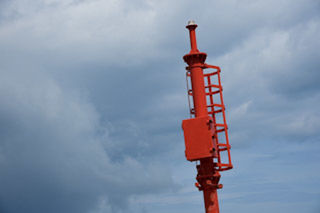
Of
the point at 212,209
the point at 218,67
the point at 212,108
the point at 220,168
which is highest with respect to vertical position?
the point at 218,67

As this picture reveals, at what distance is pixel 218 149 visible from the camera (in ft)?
133

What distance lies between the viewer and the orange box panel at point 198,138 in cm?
3947

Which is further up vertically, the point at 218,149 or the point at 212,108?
the point at 212,108

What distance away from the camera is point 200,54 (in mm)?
41250

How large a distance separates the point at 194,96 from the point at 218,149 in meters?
3.94

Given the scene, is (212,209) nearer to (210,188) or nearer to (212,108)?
(210,188)

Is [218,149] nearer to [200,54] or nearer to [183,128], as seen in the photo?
[183,128]

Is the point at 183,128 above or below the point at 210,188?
above

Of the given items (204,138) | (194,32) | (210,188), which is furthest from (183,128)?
(194,32)

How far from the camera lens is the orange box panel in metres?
39.5

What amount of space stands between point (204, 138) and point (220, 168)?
2504 mm

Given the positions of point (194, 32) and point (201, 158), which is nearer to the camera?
point (201, 158)

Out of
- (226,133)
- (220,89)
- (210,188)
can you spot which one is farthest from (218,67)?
(210,188)

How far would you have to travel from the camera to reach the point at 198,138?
39781 mm
